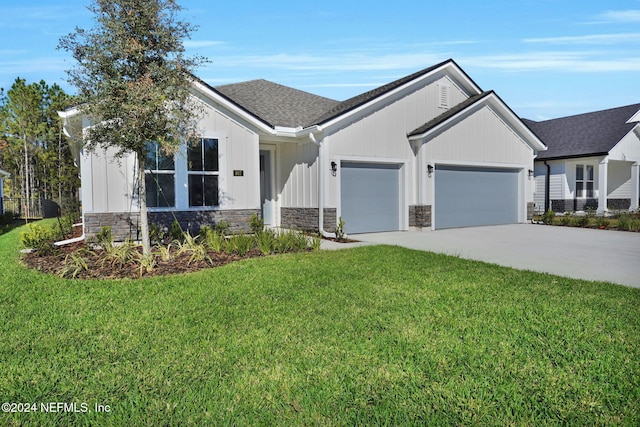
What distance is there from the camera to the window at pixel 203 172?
10102 millimetres

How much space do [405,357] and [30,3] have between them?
9.48 meters

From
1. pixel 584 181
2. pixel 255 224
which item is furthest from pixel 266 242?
pixel 584 181

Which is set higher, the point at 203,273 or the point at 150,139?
the point at 150,139

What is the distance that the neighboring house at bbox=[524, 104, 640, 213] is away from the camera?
19.5 meters

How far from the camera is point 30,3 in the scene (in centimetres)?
755

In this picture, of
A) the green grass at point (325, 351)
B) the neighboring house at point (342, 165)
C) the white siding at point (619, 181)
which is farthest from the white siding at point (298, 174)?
the white siding at point (619, 181)

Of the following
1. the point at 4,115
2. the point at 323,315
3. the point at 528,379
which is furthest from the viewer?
the point at 4,115

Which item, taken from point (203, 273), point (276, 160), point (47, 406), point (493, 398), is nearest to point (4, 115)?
point (276, 160)

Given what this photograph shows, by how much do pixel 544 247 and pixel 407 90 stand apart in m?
6.57

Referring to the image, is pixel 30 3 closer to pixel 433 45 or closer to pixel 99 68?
pixel 99 68

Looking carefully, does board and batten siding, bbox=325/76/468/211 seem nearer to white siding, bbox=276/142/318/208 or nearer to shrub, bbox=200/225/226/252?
white siding, bbox=276/142/318/208

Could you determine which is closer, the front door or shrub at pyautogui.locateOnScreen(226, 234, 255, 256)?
shrub at pyautogui.locateOnScreen(226, 234, 255, 256)

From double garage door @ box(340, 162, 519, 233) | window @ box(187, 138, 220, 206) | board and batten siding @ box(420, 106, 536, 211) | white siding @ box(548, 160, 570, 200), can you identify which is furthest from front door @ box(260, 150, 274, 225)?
white siding @ box(548, 160, 570, 200)

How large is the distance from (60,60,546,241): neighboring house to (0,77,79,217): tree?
44.0 feet
